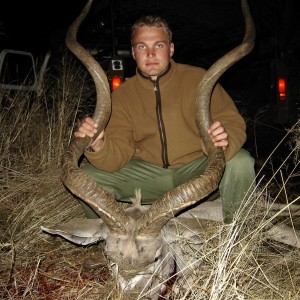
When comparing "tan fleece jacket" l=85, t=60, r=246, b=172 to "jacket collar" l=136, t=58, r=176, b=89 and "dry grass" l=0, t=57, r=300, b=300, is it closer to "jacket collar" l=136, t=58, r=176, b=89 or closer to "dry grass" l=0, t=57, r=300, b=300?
"jacket collar" l=136, t=58, r=176, b=89

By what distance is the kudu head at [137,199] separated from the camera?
9.62ft

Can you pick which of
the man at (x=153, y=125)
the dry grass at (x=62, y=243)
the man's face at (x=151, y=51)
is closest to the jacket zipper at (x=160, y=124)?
the man at (x=153, y=125)

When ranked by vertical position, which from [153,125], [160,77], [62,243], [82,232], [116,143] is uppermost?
[160,77]

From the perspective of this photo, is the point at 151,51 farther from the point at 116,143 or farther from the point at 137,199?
the point at 137,199

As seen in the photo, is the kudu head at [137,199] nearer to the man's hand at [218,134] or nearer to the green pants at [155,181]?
the man's hand at [218,134]

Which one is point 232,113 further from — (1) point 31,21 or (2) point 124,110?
(1) point 31,21

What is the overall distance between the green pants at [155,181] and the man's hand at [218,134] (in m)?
0.40

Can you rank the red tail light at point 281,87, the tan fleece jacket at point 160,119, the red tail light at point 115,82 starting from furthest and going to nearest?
1. the red tail light at point 281,87
2. the red tail light at point 115,82
3. the tan fleece jacket at point 160,119

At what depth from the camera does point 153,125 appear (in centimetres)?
399

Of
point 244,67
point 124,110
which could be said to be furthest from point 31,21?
point 124,110

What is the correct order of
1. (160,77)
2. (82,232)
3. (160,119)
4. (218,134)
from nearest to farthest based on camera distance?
1. (218,134)
2. (82,232)
3. (160,119)
4. (160,77)

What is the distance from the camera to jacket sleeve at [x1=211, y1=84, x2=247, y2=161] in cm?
349

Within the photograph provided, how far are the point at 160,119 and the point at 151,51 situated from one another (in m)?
0.63

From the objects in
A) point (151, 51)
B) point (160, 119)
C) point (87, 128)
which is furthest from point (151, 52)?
point (87, 128)
